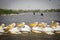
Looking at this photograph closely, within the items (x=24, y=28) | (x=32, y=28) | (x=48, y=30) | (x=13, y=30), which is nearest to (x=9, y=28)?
A: (x=13, y=30)

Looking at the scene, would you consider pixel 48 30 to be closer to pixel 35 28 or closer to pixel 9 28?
pixel 35 28

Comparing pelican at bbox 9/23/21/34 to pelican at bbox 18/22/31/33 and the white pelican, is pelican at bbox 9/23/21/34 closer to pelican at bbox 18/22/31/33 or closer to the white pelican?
pelican at bbox 18/22/31/33

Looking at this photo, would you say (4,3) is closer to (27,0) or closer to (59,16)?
(27,0)

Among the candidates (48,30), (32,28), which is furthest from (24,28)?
(48,30)

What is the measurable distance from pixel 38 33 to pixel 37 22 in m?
0.16

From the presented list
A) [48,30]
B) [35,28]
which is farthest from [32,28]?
[48,30]

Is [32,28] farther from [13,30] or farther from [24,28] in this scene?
[13,30]

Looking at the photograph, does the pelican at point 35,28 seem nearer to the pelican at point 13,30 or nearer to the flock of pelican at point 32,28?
the flock of pelican at point 32,28

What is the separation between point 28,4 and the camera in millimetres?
1762

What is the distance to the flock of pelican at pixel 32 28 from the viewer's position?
1736 mm

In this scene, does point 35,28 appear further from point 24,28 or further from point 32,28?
point 24,28

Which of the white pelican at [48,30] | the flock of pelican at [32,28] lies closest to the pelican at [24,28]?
the flock of pelican at [32,28]

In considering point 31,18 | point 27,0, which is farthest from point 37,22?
point 27,0

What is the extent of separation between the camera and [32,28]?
1752 millimetres
